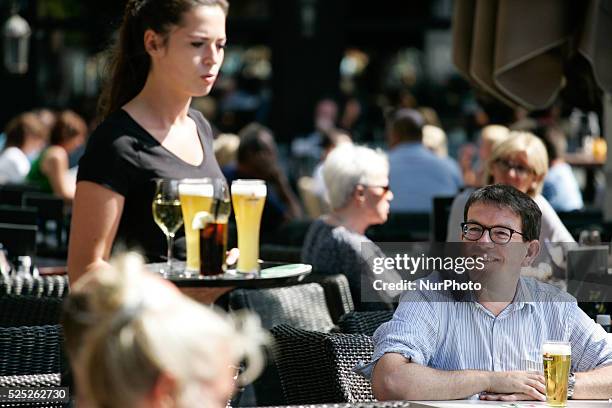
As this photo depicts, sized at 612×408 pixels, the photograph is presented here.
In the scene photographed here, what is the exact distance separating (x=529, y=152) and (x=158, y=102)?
107 inches

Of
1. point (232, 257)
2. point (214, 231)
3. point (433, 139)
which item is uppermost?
point (214, 231)

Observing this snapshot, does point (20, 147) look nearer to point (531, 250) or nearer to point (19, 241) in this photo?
point (19, 241)

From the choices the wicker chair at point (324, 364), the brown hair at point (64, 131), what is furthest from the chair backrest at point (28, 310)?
the brown hair at point (64, 131)

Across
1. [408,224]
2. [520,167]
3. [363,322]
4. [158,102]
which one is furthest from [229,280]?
[408,224]

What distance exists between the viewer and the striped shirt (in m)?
3.29

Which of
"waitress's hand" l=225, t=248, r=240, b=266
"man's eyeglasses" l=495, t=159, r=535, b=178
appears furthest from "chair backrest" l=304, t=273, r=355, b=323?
"waitress's hand" l=225, t=248, r=240, b=266

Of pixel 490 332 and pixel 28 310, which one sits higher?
pixel 490 332

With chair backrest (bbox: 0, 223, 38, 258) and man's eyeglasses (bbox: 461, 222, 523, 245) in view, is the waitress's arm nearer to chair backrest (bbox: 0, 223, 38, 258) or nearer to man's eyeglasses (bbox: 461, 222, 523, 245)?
man's eyeglasses (bbox: 461, 222, 523, 245)

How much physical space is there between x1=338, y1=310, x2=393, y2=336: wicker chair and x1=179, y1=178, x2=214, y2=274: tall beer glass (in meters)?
1.19

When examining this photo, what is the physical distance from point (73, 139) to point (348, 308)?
5119mm

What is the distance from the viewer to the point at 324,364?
3.61 meters

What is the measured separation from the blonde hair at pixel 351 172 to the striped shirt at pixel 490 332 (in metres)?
1.90

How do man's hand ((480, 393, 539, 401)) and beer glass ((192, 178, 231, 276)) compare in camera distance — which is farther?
man's hand ((480, 393, 539, 401))

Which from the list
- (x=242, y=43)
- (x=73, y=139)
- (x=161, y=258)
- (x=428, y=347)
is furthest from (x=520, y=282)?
(x=242, y=43)
